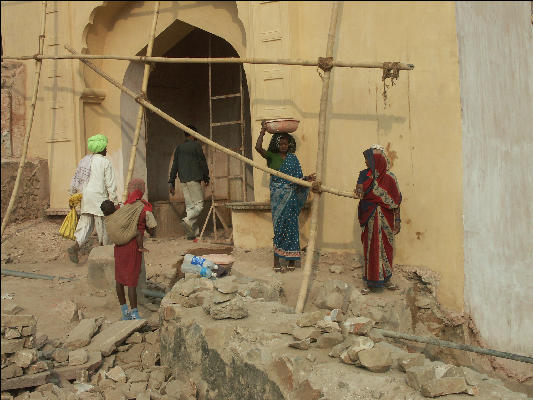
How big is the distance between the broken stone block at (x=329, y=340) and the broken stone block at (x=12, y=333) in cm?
210

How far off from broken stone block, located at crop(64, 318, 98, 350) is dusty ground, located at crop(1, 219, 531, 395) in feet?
0.75

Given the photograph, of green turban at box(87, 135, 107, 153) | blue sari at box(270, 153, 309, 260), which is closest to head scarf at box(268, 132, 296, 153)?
blue sari at box(270, 153, 309, 260)

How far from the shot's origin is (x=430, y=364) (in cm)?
313

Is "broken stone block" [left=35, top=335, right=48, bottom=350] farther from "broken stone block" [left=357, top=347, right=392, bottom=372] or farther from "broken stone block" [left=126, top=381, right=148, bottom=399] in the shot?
"broken stone block" [left=357, top=347, right=392, bottom=372]

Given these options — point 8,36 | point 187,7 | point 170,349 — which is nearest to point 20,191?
point 8,36

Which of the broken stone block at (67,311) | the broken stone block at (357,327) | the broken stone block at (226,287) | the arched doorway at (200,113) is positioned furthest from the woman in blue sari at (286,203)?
the arched doorway at (200,113)

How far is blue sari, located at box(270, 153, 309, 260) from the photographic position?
6168 mm

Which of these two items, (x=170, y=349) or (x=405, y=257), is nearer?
(x=170, y=349)

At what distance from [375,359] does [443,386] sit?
450mm

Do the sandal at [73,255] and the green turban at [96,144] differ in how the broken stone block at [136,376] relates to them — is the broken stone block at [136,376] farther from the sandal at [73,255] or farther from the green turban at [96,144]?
the green turban at [96,144]

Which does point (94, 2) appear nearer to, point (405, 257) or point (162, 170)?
point (162, 170)

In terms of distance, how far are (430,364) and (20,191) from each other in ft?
23.1

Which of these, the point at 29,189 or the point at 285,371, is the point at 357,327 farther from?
the point at 29,189

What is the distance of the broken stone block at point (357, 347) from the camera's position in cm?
331
